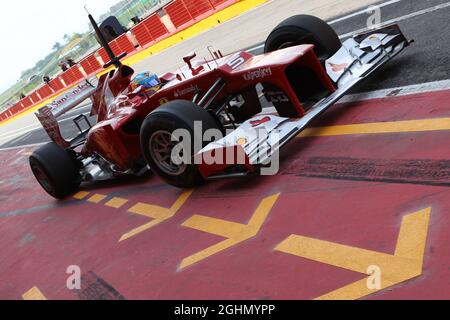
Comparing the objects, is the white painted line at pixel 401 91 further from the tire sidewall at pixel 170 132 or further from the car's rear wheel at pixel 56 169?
the car's rear wheel at pixel 56 169

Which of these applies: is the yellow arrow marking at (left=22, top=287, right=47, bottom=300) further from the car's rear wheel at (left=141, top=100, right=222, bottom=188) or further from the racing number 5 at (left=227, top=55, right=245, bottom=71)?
the racing number 5 at (left=227, top=55, right=245, bottom=71)

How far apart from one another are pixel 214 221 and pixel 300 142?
1.23m

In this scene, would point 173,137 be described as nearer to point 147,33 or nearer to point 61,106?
point 61,106

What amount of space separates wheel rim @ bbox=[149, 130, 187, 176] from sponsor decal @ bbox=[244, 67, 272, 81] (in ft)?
3.06

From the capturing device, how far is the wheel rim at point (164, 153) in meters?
4.15

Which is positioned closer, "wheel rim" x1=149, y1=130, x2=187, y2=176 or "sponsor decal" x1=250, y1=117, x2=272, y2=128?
"sponsor decal" x1=250, y1=117, x2=272, y2=128

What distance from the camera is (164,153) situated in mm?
4297

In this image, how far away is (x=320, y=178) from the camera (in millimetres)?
3406

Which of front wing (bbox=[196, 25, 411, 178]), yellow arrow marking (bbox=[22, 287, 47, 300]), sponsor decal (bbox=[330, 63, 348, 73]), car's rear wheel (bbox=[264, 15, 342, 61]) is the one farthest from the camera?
car's rear wheel (bbox=[264, 15, 342, 61])

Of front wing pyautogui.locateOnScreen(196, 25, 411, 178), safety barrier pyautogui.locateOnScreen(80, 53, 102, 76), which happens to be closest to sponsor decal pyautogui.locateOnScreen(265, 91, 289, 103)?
front wing pyautogui.locateOnScreen(196, 25, 411, 178)

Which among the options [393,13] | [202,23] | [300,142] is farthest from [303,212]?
[202,23]

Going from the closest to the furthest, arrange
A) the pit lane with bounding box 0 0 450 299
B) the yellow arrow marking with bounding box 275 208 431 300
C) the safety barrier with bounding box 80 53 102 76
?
the yellow arrow marking with bounding box 275 208 431 300 < the pit lane with bounding box 0 0 450 299 < the safety barrier with bounding box 80 53 102 76

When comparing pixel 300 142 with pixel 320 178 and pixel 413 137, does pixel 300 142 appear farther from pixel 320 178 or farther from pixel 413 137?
pixel 413 137

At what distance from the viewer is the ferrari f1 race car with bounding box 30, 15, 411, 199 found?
3.79m
